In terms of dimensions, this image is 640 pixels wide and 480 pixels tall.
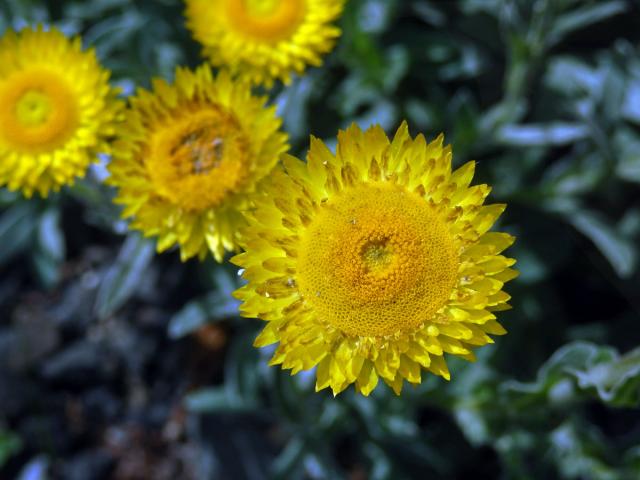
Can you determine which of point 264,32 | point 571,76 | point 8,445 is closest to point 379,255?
point 264,32

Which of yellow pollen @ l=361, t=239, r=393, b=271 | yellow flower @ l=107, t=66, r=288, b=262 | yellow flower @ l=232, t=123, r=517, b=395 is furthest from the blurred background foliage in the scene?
yellow pollen @ l=361, t=239, r=393, b=271

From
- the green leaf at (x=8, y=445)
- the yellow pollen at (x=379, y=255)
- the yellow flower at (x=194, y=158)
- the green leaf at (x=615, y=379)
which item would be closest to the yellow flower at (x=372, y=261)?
the yellow pollen at (x=379, y=255)

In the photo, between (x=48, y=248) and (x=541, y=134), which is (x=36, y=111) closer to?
(x=48, y=248)

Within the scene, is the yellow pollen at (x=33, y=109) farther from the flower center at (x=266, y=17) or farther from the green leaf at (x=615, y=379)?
the green leaf at (x=615, y=379)

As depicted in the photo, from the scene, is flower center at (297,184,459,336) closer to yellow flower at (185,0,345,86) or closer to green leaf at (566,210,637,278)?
yellow flower at (185,0,345,86)

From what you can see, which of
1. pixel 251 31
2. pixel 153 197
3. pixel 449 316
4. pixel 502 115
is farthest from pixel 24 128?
pixel 502 115

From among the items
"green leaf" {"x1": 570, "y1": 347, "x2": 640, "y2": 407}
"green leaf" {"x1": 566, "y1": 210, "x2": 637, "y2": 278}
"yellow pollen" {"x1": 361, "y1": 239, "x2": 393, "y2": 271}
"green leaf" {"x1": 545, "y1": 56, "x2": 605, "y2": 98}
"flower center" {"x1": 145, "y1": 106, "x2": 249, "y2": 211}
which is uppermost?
"flower center" {"x1": 145, "y1": 106, "x2": 249, "y2": 211}
